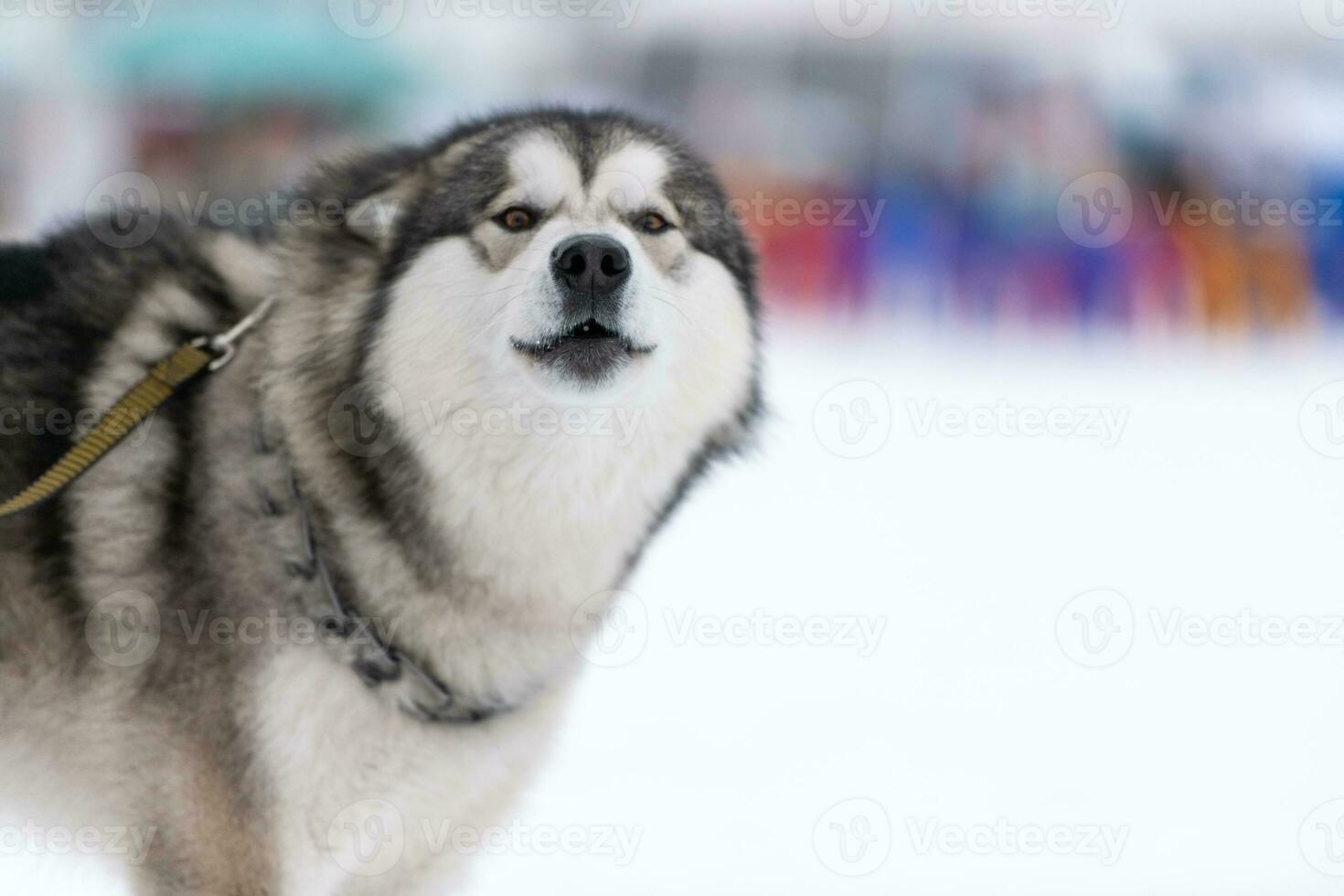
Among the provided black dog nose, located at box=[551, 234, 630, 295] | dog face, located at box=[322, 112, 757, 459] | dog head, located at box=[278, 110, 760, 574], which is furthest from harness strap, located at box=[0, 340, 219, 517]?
black dog nose, located at box=[551, 234, 630, 295]

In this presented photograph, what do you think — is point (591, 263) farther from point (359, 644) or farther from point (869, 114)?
point (869, 114)

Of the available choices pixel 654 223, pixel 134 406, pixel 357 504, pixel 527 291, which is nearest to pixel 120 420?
pixel 134 406

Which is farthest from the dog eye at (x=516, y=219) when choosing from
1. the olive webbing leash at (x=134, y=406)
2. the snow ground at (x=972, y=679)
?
the snow ground at (x=972, y=679)

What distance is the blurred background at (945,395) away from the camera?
10.5 feet

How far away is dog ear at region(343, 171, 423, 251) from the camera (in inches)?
86.0

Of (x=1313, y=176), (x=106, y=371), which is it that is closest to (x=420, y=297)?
(x=106, y=371)

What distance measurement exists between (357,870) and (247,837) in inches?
8.9

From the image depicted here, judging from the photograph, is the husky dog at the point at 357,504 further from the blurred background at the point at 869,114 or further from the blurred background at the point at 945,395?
the blurred background at the point at 869,114

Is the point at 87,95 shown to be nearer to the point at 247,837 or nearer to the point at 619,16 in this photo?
the point at 619,16

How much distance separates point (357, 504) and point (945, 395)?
5891 mm

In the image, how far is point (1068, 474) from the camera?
5.77m

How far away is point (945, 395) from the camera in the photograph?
7.53m

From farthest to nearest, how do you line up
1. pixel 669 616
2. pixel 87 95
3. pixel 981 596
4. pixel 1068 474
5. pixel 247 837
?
pixel 87 95 → pixel 1068 474 → pixel 981 596 → pixel 669 616 → pixel 247 837

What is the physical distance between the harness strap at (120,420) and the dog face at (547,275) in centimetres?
33
